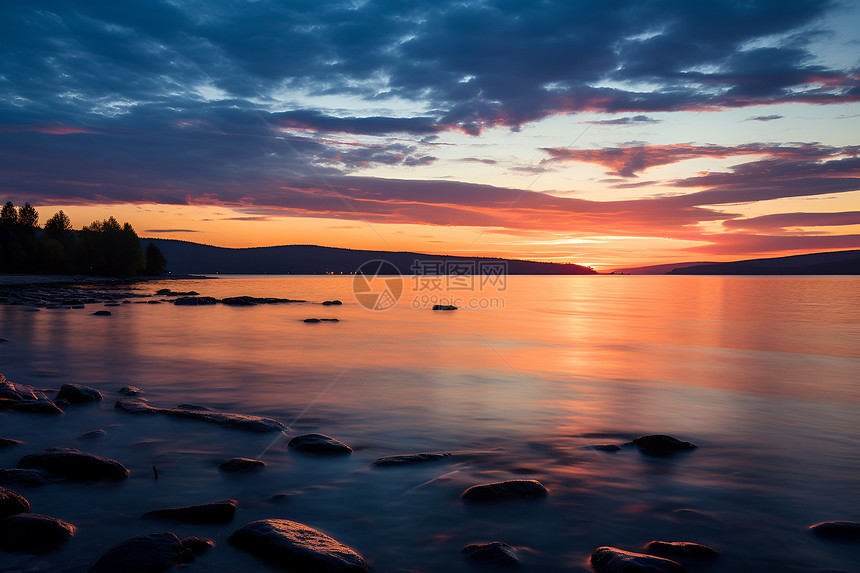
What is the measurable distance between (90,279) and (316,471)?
443ft

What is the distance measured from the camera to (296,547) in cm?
536

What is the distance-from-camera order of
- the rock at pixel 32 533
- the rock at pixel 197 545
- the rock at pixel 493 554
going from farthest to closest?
1. the rock at pixel 493 554
2. the rock at pixel 197 545
3. the rock at pixel 32 533

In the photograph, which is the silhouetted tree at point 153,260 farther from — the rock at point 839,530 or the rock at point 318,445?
the rock at point 839,530

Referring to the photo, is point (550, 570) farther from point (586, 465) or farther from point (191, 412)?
point (191, 412)

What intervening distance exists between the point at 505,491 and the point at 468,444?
9.41 ft

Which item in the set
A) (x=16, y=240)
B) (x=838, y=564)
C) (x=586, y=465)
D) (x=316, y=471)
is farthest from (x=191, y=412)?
(x=16, y=240)

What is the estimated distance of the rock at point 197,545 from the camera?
5.52 metres

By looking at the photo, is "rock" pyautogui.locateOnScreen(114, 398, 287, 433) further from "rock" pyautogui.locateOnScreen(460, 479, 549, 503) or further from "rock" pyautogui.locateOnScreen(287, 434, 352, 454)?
"rock" pyautogui.locateOnScreen(460, 479, 549, 503)

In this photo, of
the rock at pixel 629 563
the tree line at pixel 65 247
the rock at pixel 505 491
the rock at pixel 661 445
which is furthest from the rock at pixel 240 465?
the tree line at pixel 65 247

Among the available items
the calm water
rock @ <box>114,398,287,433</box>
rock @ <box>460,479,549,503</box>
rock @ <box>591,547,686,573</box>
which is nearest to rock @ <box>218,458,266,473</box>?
the calm water

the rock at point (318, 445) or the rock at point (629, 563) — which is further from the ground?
→ the rock at point (629, 563)

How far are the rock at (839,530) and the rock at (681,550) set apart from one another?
5.86 feet

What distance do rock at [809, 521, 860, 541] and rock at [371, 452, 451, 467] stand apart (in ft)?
18.2

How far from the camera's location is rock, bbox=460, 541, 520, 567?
5633mm
